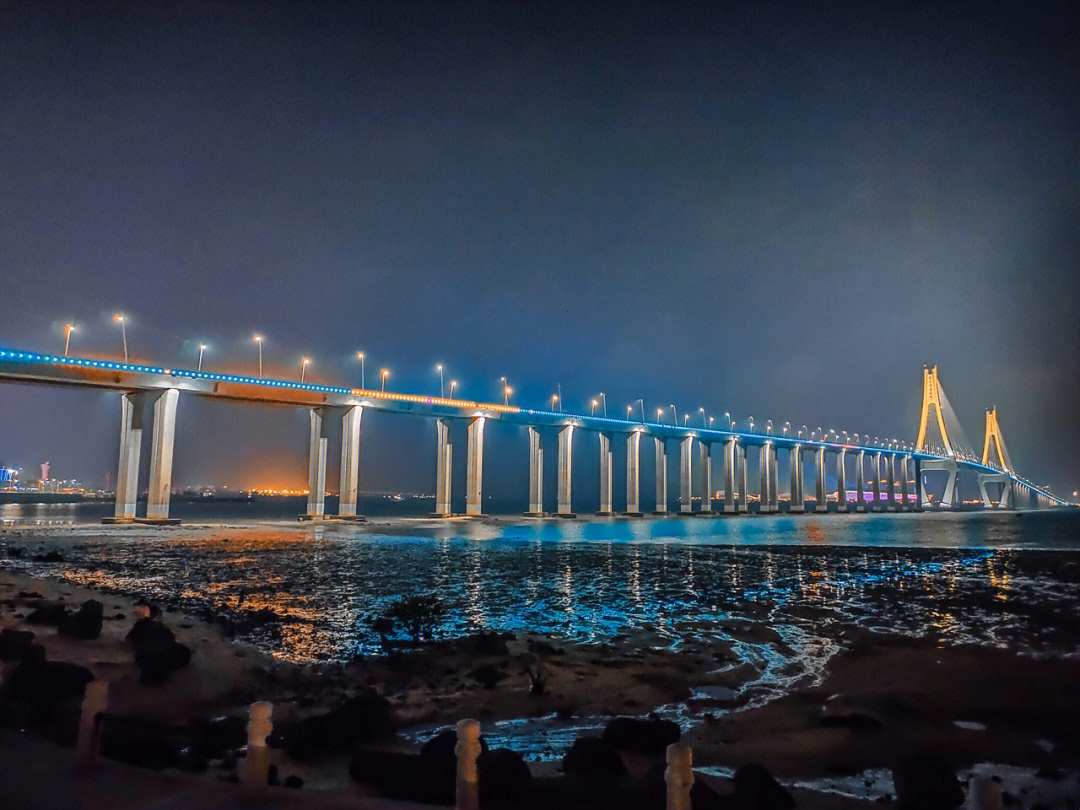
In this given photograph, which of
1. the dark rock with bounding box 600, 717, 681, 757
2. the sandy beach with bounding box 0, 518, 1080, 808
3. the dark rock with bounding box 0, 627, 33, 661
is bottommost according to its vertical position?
the sandy beach with bounding box 0, 518, 1080, 808

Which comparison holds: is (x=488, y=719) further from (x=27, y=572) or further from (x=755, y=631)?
(x=27, y=572)

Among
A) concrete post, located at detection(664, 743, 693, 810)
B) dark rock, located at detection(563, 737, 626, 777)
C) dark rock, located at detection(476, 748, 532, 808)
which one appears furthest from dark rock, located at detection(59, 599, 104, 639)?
concrete post, located at detection(664, 743, 693, 810)

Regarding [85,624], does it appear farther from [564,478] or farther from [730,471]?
[730,471]

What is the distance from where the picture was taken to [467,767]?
17.8 feet

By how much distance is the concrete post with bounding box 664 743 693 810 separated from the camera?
478cm

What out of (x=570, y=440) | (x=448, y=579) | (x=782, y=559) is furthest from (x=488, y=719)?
(x=570, y=440)

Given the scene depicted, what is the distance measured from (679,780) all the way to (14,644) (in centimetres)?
1188

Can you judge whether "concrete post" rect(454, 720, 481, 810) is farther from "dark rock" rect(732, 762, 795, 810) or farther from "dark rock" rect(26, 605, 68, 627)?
"dark rock" rect(26, 605, 68, 627)

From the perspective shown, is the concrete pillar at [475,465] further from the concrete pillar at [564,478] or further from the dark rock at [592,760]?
the dark rock at [592,760]

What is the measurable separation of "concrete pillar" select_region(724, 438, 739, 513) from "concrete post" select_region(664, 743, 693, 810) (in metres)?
127

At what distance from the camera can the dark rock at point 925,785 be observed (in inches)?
260

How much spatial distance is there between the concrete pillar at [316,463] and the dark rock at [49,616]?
62.6 meters

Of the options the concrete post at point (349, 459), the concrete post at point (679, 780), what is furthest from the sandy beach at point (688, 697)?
the concrete post at point (349, 459)

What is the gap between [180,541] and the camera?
41906 mm
